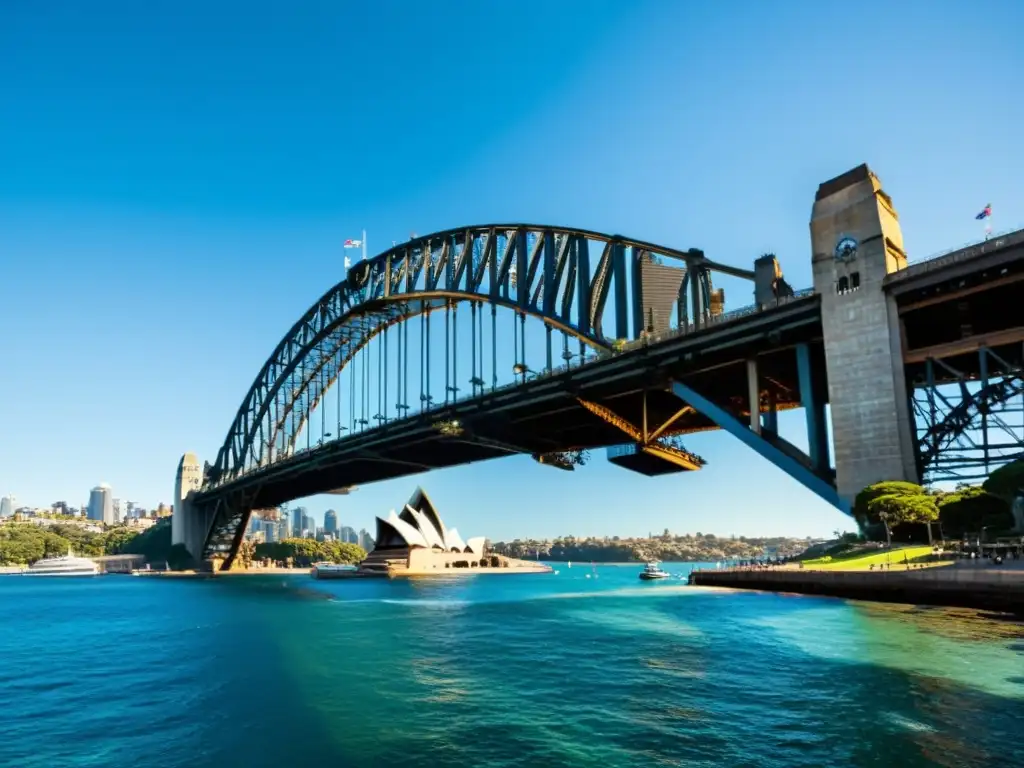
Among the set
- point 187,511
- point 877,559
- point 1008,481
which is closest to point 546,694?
point 877,559

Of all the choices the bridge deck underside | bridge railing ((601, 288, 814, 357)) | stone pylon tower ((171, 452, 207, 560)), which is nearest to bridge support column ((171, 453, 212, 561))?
stone pylon tower ((171, 452, 207, 560))

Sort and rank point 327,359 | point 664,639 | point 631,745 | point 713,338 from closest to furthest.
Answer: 1. point 631,745
2. point 664,639
3. point 713,338
4. point 327,359

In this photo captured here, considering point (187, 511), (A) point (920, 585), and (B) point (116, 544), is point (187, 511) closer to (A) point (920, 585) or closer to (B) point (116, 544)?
(B) point (116, 544)

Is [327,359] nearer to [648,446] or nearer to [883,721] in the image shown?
[648,446]

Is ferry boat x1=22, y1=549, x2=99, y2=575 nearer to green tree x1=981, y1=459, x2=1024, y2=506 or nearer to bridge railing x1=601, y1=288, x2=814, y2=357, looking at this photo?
bridge railing x1=601, y1=288, x2=814, y2=357

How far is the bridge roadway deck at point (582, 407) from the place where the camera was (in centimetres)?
4752

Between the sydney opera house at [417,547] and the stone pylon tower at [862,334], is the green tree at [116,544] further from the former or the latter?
the stone pylon tower at [862,334]

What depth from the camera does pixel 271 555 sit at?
7726 inches

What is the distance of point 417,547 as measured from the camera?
416 ft

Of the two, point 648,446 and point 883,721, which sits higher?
point 648,446

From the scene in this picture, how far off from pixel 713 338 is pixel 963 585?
2235cm

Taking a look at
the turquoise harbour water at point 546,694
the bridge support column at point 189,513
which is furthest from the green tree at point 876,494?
the bridge support column at point 189,513

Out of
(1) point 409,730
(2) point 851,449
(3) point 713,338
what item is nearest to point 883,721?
(1) point 409,730

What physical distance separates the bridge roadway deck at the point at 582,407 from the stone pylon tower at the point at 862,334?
2239mm
